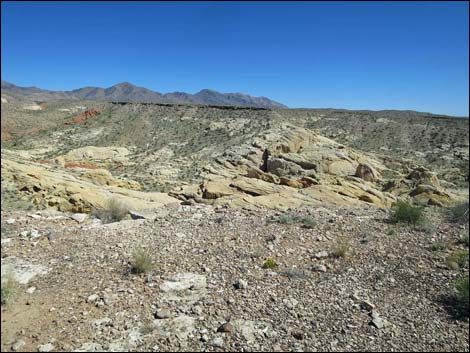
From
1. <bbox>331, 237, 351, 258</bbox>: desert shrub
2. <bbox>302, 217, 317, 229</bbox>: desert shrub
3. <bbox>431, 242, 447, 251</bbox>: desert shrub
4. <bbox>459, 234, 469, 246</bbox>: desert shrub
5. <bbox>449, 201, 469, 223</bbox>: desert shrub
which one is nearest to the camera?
<bbox>331, 237, 351, 258</bbox>: desert shrub

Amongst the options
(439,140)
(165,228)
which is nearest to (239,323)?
(165,228)

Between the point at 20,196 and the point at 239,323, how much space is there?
331 inches

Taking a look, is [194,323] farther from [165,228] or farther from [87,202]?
[87,202]

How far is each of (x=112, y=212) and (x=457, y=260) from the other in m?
9.42

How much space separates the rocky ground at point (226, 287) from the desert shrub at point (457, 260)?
177 millimetres

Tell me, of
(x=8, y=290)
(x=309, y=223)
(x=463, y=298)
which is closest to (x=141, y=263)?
(x=8, y=290)

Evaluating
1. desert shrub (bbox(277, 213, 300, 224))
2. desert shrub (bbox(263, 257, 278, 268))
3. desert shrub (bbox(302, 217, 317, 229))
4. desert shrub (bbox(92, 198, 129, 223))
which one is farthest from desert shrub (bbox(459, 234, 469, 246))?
desert shrub (bbox(92, 198, 129, 223))

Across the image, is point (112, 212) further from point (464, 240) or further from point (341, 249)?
point (464, 240)

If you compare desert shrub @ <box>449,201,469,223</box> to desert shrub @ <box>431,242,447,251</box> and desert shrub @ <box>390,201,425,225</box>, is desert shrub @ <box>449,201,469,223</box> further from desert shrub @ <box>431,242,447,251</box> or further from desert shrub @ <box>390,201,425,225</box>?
desert shrub @ <box>431,242,447,251</box>

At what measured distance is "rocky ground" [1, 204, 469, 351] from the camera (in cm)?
541

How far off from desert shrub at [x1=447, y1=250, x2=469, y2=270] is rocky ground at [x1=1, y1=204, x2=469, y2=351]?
177 millimetres

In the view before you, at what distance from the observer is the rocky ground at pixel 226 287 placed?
213 inches

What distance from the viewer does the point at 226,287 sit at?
677 centimetres

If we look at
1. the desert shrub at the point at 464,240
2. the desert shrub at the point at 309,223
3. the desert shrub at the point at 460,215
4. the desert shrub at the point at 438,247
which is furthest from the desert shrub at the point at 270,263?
the desert shrub at the point at 460,215
